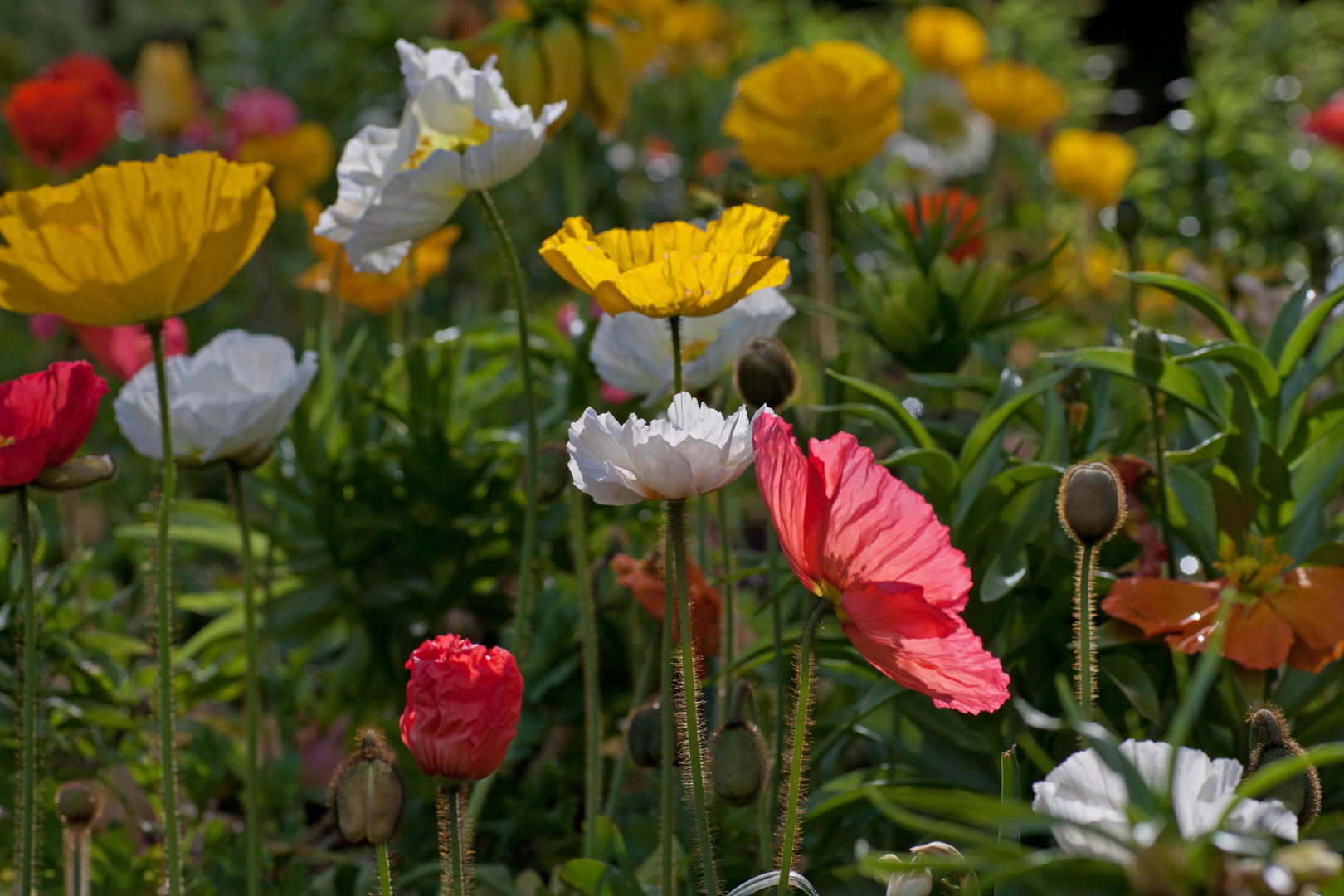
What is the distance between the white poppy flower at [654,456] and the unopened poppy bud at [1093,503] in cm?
19

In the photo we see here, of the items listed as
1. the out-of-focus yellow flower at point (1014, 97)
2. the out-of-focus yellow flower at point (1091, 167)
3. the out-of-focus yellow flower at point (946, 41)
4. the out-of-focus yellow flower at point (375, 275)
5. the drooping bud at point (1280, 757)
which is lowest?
the out-of-focus yellow flower at point (1091, 167)

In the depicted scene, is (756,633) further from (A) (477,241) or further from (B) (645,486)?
(A) (477,241)

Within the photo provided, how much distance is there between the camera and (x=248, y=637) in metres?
0.99

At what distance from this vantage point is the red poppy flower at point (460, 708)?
2.21 ft

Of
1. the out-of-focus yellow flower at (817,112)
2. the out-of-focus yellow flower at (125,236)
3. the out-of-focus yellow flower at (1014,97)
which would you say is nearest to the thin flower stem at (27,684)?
the out-of-focus yellow flower at (125,236)

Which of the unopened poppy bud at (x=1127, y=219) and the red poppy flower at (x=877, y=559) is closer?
the red poppy flower at (x=877, y=559)

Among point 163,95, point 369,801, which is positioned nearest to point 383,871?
point 369,801

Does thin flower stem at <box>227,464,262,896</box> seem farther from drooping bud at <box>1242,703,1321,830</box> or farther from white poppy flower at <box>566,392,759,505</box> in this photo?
drooping bud at <box>1242,703,1321,830</box>

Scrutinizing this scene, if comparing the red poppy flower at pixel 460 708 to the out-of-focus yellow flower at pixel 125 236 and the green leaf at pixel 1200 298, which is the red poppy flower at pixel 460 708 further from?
the green leaf at pixel 1200 298

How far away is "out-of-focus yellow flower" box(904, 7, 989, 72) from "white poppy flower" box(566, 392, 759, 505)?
122 inches

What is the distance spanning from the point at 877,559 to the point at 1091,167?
2.52m

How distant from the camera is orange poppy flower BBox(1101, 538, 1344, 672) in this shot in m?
0.88

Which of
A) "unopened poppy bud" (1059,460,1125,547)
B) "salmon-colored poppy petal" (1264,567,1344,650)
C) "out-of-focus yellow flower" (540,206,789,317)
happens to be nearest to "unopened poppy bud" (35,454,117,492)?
"out-of-focus yellow flower" (540,206,789,317)

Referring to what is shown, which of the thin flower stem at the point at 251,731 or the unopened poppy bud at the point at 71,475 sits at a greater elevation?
the unopened poppy bud at the point at 71,475
